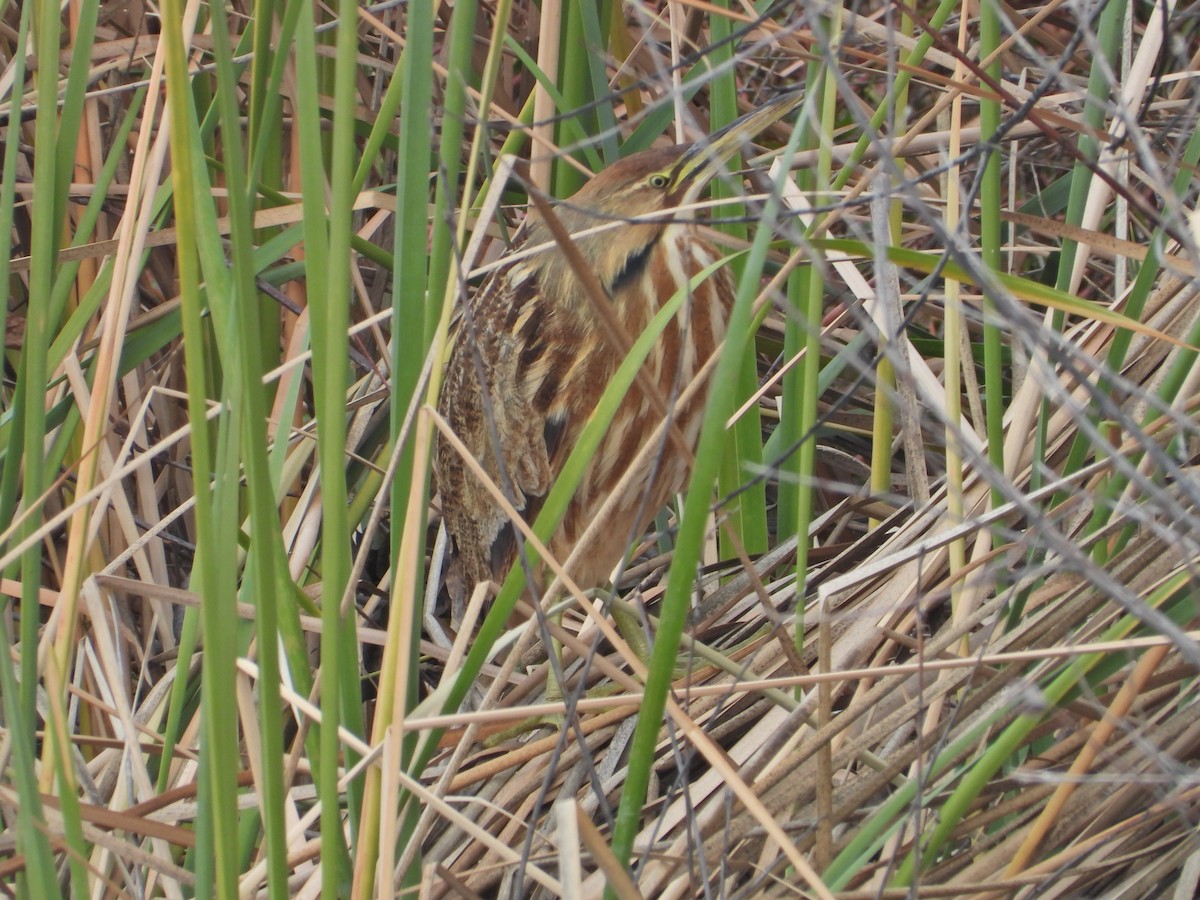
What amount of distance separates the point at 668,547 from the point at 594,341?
31 centimetres

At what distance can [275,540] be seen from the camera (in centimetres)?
85

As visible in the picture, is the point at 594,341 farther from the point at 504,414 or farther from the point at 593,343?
the point at 504,414

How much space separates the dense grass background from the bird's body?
0.08 metres

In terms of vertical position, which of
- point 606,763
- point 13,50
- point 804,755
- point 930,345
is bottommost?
point 606,763

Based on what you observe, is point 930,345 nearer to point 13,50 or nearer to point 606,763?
point 606,763

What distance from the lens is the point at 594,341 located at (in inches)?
63.0

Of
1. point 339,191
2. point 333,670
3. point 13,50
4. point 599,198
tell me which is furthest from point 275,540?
point 13,50

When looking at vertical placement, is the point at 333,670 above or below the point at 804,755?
above

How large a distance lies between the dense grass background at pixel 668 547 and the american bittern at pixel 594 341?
0.07 meters

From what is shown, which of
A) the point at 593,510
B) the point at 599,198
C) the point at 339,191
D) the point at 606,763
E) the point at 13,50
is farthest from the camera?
the point at 13,50

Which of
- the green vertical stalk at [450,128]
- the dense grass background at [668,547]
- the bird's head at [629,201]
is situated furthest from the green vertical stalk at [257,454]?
the bird's head at [629,201]

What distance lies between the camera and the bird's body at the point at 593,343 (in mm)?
1588

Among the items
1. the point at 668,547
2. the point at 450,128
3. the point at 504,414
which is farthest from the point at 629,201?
the point at 450,128

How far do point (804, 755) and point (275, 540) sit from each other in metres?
0.41
